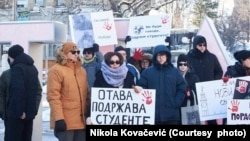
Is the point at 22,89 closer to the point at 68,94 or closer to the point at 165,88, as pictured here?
the point at 68,94

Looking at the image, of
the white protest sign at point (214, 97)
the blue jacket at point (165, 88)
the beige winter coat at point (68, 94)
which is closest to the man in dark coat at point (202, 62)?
the white protest sign at point (214, 97)

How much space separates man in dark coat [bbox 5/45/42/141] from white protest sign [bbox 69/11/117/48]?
274 centimetres

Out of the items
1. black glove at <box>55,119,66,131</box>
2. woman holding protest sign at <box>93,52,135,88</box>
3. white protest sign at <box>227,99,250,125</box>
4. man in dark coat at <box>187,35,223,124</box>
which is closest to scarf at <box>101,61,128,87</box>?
woman holding protest sign at <box>93,52,135,88</box>

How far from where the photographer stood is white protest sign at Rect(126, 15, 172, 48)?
991 centimetres

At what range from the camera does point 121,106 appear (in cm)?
635

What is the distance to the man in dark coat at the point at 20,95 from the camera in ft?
24.2

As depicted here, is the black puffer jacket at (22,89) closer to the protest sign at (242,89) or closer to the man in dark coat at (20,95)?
the man in dark coat at (20,95)

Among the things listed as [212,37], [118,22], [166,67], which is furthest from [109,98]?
[118,22]

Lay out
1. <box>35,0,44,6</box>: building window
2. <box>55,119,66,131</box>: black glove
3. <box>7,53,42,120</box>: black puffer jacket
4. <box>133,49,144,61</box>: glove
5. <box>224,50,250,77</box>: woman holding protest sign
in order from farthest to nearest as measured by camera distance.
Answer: <box>35,0,44,6</box>: building window < <box>133,49,144,61</box>: glove < <box>7,53,42,120</box>: black puffer jacket < <box>224,50,250,77</box>: woman holding protest sign < <box>55,119,66,131</box>: black glove

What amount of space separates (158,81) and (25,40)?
3.93m

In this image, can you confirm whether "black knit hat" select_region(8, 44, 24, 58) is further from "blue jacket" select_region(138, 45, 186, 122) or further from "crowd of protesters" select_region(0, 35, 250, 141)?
"blue jacket" select_region(138, 45, 186, 122)

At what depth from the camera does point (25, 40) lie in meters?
9.73

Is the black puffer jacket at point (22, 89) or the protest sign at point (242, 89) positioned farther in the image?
the black puffer jacket at point (22, 89)

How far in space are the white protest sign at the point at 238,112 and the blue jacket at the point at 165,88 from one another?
601 millimetres
